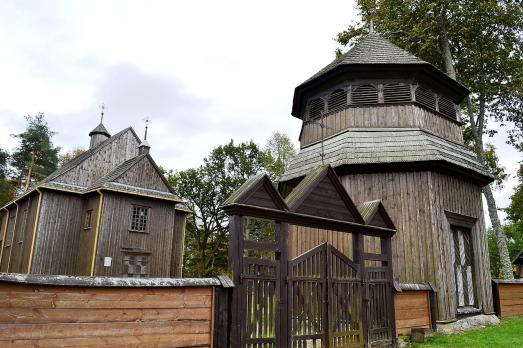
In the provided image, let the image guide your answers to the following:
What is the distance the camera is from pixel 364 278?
8336 millimetres

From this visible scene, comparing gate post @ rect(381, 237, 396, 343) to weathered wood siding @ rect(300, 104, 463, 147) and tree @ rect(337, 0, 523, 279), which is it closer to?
weathered wood siding @ rect(300, 104, 463, 147)

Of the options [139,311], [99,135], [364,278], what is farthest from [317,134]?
[99,135]

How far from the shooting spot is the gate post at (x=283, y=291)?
6613mm

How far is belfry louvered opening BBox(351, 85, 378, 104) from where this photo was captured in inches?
552

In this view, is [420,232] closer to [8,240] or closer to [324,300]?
[324,300]

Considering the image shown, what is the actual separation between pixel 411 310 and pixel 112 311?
756 cm

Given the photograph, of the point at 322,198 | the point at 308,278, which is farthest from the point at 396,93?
the point at 308,278

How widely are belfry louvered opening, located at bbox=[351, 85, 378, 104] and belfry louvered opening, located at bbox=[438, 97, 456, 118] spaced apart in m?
2.69

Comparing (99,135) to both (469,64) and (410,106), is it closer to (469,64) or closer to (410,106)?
(410,106)

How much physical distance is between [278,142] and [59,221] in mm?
22795

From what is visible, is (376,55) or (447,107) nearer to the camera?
(376,55)

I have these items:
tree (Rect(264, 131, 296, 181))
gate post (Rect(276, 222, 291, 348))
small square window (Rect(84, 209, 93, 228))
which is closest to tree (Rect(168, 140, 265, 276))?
tree (Rect(264, 131, 296, 181))

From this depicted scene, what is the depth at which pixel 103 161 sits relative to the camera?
905 inches

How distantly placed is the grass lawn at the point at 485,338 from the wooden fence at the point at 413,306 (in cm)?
44
